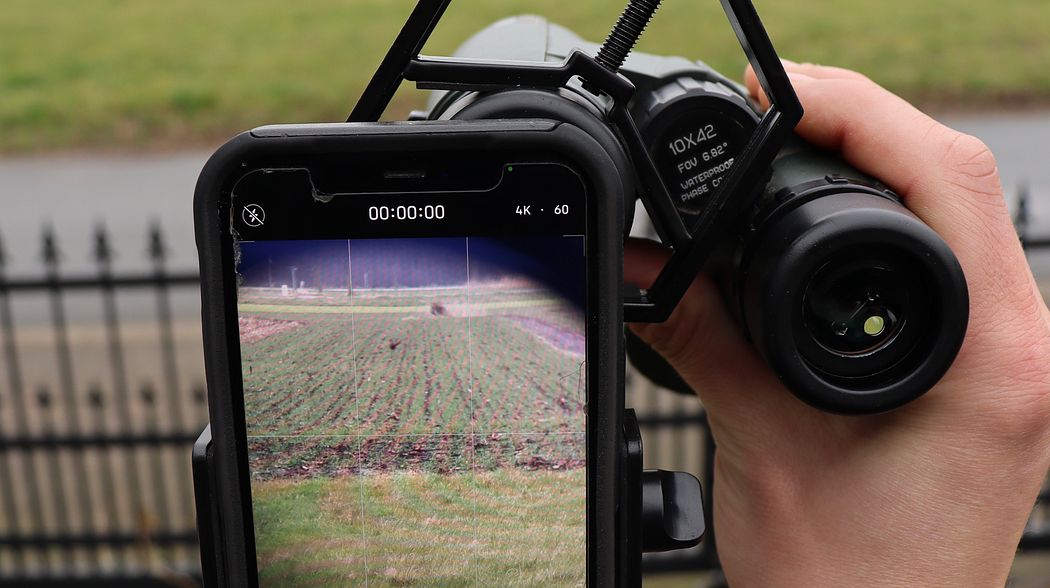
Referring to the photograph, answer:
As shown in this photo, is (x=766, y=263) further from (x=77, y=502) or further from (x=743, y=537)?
(x=77, y=502)

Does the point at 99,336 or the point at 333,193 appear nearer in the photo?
the point at 333,193

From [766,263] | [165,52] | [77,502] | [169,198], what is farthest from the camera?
[165,52]

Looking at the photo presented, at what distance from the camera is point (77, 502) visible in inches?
182

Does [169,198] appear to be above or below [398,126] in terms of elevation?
below

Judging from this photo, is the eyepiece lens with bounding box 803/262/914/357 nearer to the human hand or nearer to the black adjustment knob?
the human hand

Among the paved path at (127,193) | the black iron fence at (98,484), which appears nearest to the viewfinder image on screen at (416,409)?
the black iron fence at (98,484)

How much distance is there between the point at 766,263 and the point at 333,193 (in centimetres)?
43

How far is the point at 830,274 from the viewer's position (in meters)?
0.98

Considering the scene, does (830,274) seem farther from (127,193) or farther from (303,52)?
(303,52)

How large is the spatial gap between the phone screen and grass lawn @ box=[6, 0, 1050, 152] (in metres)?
9.99

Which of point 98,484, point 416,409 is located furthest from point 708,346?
point 98,484

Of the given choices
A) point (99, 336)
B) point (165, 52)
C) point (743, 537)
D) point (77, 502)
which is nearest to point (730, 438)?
point (743, 537)

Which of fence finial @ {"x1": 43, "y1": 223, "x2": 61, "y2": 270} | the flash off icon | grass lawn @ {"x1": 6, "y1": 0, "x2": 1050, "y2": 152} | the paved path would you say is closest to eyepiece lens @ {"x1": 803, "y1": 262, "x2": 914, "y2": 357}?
the flash off icon

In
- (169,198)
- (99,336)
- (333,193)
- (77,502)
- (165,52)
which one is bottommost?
(77,502)
